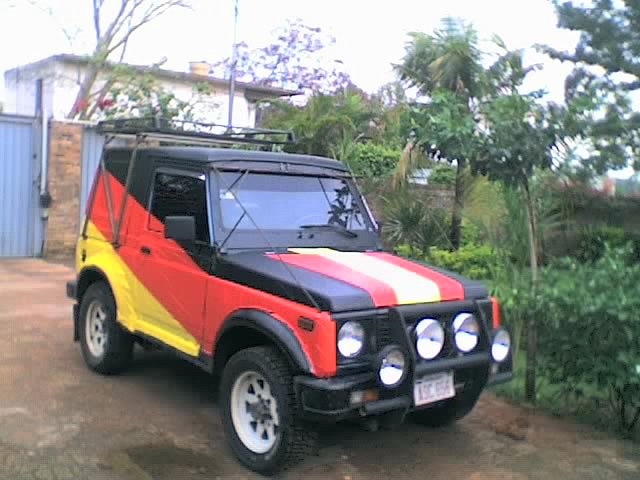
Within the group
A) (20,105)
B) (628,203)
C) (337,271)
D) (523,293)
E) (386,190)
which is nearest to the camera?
(337,271)

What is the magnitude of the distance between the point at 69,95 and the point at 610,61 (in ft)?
49.6

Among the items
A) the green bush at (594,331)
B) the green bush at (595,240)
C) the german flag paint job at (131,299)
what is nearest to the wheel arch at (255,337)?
the german flag paint job at (131,299)

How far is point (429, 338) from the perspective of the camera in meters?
4.31

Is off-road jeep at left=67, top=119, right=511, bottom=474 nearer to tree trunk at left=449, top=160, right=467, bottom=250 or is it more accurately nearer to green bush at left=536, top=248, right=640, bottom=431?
green bush at left=536, top=248, right=640, bottom=431

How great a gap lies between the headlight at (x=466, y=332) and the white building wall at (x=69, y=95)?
42.1 ft

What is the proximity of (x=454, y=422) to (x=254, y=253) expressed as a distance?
6.45ft

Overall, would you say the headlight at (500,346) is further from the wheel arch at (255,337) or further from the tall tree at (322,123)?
the tall tree at (322,123)

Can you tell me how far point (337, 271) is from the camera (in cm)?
459

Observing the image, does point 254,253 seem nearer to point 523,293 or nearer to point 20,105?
point 523,293

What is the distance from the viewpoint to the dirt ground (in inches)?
175

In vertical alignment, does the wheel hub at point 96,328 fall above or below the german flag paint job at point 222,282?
below

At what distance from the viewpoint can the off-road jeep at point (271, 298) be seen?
409cm

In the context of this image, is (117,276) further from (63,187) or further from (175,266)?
(63,187)

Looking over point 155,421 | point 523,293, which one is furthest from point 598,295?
point 155,421
